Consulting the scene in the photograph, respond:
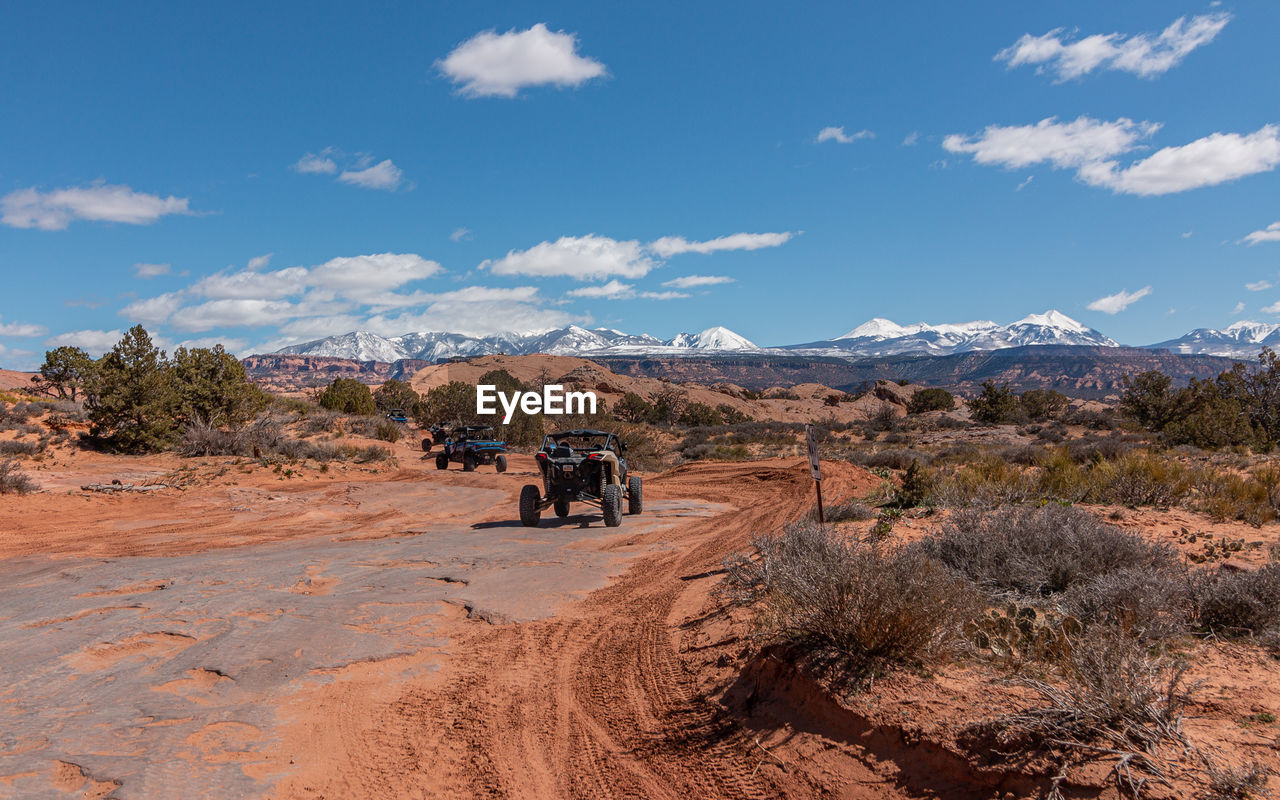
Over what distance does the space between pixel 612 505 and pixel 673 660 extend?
684 cm

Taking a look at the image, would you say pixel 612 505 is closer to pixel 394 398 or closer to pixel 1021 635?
pixel 1021 635

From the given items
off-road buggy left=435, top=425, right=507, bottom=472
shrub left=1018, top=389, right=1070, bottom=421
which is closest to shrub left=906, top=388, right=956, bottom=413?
shrub left=1018, top=389, right=1070, bottom=421

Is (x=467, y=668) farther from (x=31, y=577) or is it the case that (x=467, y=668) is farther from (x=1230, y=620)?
(x=31, y=577)

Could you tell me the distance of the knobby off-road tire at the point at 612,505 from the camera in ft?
42.4

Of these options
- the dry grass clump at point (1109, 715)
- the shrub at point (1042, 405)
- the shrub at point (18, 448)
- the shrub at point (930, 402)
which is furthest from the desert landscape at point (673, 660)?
the shrub at point (930, 402)

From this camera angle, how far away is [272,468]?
2188 cm

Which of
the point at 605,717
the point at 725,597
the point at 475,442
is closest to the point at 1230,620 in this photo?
the point at 725,597

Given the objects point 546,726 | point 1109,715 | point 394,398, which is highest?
point 394,398

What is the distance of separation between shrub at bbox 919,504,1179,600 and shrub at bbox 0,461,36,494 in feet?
63.4

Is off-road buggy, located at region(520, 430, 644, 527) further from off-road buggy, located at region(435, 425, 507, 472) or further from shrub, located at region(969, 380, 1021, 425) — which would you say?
shrub, located at region(969, 380, 1021, 425)

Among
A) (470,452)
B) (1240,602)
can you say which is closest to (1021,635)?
(1240,602)

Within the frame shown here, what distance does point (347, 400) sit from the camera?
44500 millimetres

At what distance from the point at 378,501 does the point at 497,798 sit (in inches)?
589

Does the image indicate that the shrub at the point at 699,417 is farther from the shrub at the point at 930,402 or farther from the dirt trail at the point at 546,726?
the dirt trail at the point at 546,726
